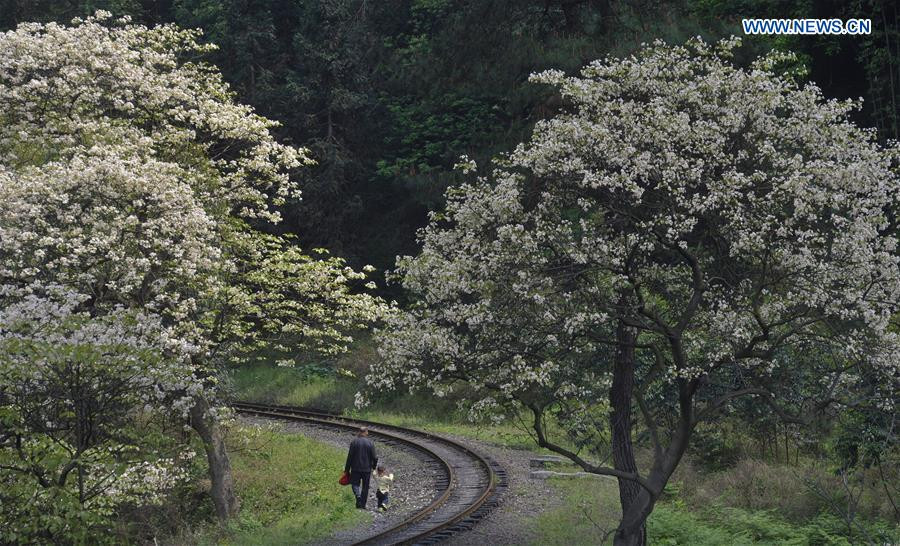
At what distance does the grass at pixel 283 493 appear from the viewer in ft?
58.5

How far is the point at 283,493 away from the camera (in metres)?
22.7

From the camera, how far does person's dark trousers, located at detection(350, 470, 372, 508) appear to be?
19.0 metres

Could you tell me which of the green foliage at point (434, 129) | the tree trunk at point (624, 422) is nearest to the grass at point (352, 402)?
the green foliage at point (434, 129)

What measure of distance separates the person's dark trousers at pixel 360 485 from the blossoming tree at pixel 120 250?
319 centimetres

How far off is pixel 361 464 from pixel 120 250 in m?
6.55

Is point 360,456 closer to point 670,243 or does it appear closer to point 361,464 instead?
point 361,464

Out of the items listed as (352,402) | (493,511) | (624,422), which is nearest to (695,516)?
(493,511)

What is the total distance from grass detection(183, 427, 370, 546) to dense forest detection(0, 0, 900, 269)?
11315mm

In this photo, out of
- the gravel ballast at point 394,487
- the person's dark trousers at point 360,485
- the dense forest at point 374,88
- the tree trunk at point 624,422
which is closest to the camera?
the tree trunk at point 624,422

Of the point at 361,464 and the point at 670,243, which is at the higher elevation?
the point at 670,243

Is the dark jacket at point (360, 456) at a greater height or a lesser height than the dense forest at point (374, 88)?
lesser

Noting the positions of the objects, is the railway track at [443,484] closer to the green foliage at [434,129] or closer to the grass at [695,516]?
the grass at [695,516]

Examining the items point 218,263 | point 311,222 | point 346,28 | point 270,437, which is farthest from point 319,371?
point 218,263

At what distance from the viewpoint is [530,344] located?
13.3 metres
